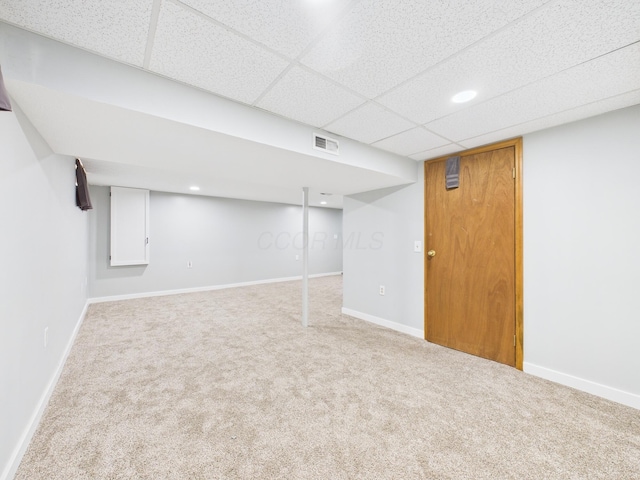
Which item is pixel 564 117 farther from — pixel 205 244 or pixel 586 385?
pixel 205 244

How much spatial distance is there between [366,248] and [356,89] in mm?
2620

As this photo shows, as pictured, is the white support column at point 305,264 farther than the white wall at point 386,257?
Yes

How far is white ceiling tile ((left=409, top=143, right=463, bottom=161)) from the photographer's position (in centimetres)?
279

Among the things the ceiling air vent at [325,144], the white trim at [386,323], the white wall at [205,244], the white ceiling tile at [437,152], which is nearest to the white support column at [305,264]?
the white trim at [386,323]

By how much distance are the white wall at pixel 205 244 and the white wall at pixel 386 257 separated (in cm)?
319

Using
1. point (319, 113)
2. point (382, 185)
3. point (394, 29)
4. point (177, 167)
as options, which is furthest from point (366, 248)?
point (394, 29)

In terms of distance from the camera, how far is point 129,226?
196 inches

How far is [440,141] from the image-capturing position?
2.62 meters

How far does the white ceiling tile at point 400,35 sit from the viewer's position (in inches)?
44.0

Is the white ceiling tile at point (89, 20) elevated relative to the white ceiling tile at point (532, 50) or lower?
elevated

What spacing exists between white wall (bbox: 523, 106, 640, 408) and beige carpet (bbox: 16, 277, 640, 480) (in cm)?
26

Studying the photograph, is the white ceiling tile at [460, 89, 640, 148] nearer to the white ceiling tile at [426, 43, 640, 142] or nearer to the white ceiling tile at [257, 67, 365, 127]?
the white ceiling tile at [426, 43, 640, 142]

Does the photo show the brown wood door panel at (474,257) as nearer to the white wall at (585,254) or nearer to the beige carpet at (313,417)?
the white wall at (585,254)

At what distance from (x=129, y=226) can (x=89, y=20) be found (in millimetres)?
4652
